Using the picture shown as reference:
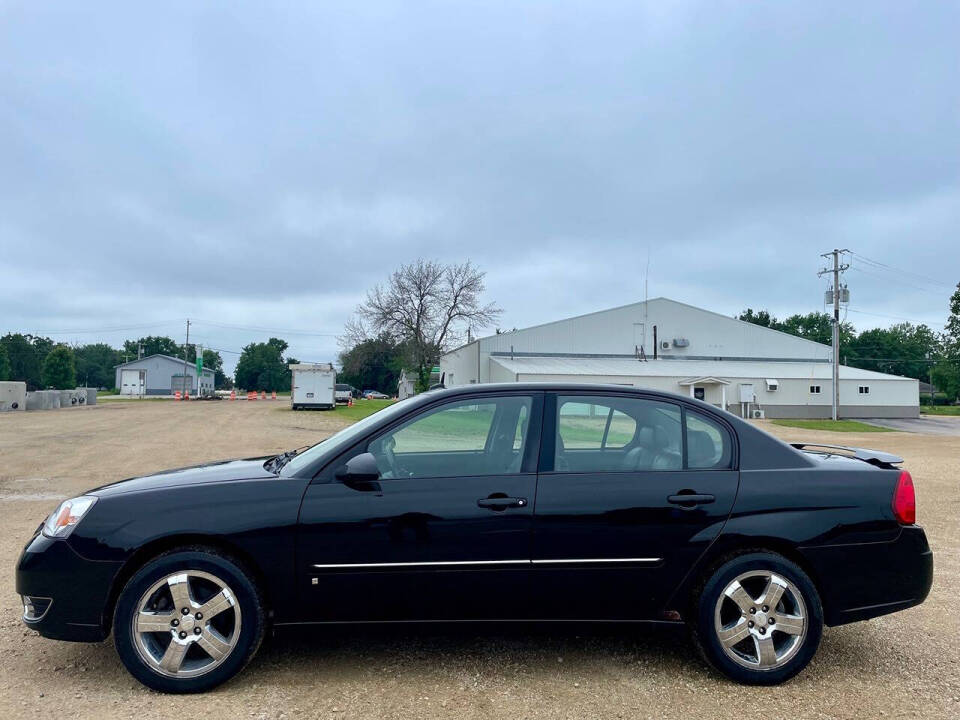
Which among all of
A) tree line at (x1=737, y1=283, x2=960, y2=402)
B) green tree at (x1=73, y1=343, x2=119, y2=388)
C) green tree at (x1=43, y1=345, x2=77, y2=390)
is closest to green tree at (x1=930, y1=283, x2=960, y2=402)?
tree line at (x1=737, y1=283, x2=960, y2=402)

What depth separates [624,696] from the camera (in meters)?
3.47

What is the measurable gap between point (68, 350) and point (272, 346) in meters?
39.2

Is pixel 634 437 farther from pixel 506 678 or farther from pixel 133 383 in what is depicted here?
pixel 133 383

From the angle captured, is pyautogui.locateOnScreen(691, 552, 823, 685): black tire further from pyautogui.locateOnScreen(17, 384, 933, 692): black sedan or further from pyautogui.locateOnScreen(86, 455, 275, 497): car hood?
pyautogui.locateOnScreen(86, 455, 275, 497): car hood

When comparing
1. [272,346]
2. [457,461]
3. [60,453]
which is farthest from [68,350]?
[457,461]

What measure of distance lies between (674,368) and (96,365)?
A: 122 m

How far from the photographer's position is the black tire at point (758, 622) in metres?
3.63

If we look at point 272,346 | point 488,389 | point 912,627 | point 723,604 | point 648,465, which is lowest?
point 912,627

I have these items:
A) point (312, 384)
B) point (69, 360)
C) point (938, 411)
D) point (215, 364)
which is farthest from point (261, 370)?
point (938, 411)

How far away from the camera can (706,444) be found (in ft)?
12.7

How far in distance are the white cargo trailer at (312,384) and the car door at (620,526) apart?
42093 mm

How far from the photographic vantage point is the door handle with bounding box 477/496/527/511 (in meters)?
3.59

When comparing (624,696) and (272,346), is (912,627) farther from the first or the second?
(272,346)

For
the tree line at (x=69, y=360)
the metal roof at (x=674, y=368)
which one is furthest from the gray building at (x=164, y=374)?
the metal roof at (x=674, y=368)
